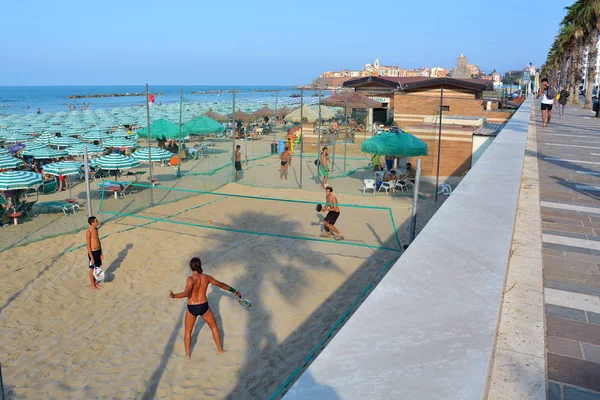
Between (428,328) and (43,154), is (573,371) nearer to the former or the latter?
(428,328)

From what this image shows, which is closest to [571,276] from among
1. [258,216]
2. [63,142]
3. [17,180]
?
[258,216]

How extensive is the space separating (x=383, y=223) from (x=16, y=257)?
7.54 metres

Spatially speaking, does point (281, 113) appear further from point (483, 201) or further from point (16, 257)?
point (483, 201)

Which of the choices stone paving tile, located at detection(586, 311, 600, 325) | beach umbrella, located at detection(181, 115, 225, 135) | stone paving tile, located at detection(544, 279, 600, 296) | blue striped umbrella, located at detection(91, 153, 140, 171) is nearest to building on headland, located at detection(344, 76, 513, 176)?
beach umbrella, located at detection(181, 115, 225, 135)

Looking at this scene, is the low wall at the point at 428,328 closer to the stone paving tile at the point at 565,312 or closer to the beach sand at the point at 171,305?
the stone paving tile at the point at 565,312

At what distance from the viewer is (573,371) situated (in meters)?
2.71

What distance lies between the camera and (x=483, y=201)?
525 cm

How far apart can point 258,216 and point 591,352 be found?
9.87 meters

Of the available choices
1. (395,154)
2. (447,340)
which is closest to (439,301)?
(447,340)

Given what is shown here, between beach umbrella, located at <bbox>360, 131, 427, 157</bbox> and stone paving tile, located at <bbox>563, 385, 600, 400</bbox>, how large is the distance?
12445 mm

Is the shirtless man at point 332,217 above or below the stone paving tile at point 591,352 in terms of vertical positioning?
below

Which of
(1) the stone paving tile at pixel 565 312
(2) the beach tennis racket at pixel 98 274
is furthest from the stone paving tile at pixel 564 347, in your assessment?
(2) the beach tennis racket at pixel 98 274

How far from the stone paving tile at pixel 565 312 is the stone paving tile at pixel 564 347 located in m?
0.35

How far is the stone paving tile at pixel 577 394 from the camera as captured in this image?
2459 millimetres
